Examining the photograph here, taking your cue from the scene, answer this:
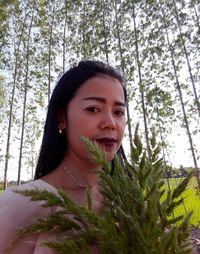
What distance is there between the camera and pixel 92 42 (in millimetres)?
14844

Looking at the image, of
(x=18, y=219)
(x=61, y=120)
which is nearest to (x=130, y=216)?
(x=18, y=219)

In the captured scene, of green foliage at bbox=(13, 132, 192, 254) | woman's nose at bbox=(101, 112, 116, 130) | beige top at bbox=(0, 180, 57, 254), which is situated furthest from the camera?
woman's nose at bbox=(101, 112, 116, 130)

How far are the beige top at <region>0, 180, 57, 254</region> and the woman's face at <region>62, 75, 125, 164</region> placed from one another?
0.86 feet

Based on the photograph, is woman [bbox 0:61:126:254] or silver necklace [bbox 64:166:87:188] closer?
woman [bbox 0:61:126:254]

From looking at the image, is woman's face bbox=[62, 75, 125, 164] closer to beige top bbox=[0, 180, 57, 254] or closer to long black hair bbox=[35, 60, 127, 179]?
long black hair bbox=[35, 60, 127, 179]

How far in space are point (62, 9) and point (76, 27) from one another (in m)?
1.13

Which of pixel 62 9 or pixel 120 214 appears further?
pixel 62 9

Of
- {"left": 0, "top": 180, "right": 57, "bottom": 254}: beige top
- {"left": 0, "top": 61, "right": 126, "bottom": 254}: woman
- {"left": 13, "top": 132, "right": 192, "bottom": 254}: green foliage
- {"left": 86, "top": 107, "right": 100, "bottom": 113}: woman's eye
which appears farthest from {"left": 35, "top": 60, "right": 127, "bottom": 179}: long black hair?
{"left": 13, "top": 132, "right": 192, "bottom": 254}: green foliage

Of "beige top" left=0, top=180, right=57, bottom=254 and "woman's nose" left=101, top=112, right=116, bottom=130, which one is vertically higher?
"woman's nose" left=101, top=112, right=116, bottom=130

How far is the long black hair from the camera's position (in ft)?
4.12

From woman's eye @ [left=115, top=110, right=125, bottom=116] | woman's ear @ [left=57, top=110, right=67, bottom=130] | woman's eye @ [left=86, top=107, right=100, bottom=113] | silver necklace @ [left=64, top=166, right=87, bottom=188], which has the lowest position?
silver necklace @ [left=64, top=166, right=87, bottom=188]

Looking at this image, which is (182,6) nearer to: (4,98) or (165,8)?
(165,8)

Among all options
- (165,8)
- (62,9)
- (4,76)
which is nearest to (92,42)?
(62,9)

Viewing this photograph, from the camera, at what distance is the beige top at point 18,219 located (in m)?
0.84
